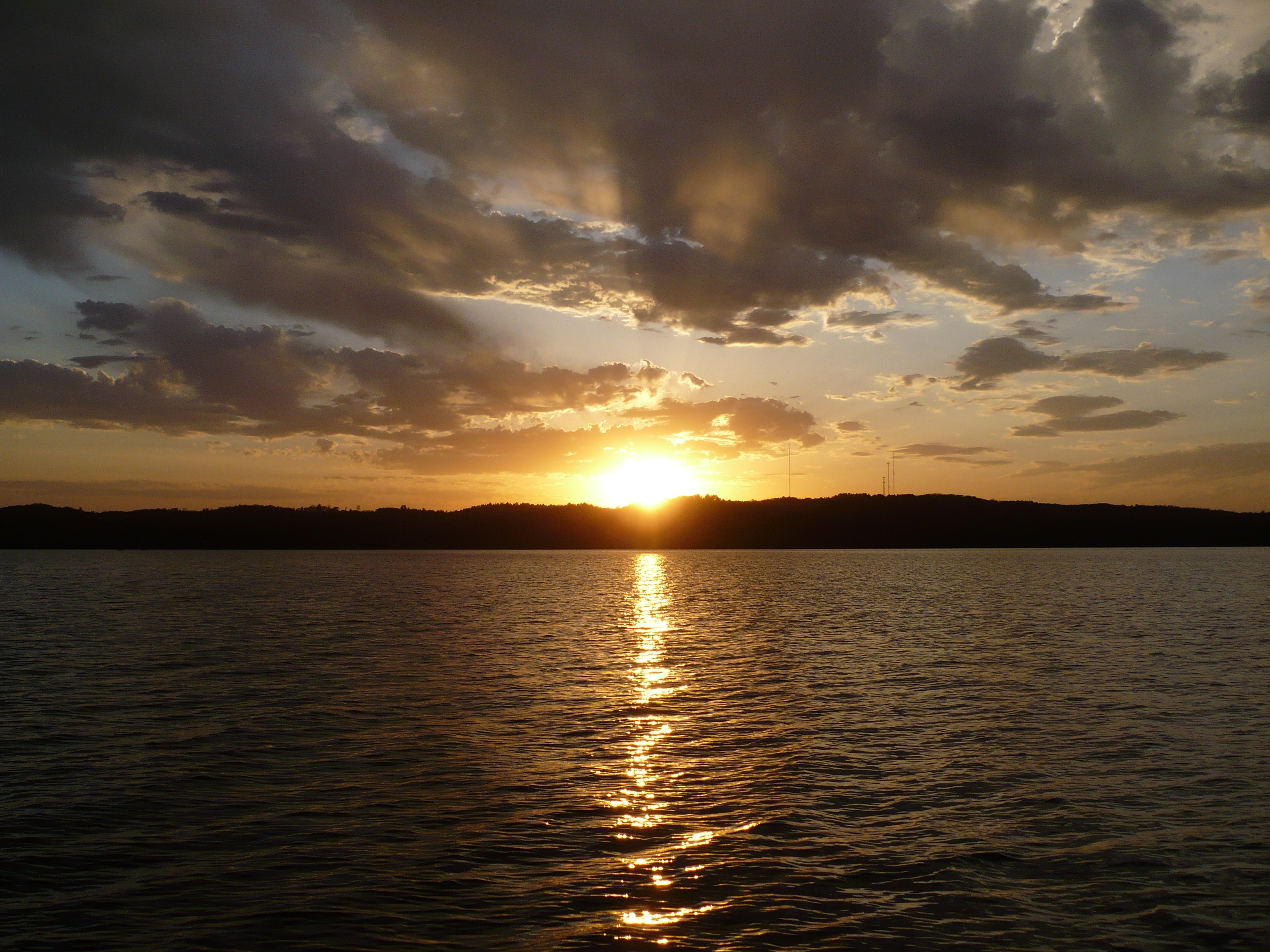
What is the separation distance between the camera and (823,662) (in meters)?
41.3

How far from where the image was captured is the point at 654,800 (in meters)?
19.3

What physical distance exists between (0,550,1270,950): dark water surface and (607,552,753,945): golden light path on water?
0.08 m

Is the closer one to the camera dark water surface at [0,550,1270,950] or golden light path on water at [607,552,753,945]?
dark water surface at [0,550,1270,950]

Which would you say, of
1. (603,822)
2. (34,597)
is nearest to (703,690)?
(603,822)

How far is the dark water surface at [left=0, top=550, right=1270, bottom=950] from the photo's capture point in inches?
523

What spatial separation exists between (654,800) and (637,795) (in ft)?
1.63

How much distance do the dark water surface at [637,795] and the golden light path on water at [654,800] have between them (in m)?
0.08

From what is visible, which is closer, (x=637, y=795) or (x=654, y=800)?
(x=654, y=800)

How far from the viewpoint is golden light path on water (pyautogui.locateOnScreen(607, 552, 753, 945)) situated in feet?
44.1

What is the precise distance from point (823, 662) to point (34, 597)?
87.6m

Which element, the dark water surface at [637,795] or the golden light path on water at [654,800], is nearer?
the dark water surface at [637,795]

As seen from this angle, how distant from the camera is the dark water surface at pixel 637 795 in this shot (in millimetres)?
13281

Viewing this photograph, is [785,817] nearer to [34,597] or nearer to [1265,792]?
[1265,792]

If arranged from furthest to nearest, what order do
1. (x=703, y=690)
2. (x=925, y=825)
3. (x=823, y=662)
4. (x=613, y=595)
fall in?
1. (x=613, y=595)
2. (x=823, y=662)
3. (x=703, y=690)
4. (x=925, y=825)
